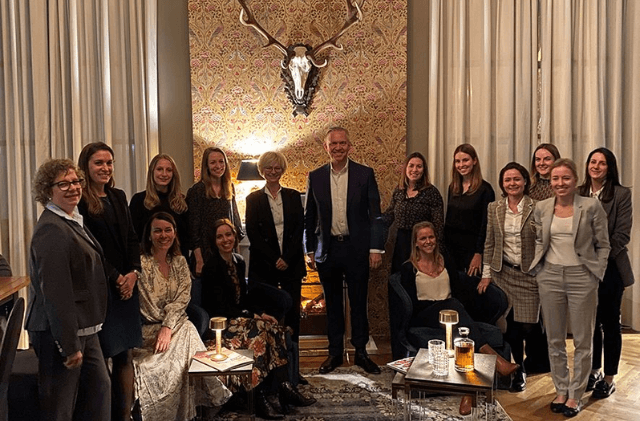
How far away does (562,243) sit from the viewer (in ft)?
12.3

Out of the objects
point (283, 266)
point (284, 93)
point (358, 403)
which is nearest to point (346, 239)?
point (283, 266)

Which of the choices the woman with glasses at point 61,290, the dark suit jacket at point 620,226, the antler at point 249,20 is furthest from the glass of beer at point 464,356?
the antler at point 249,20

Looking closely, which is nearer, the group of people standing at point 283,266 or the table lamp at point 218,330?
the group of people standing at point 283,266

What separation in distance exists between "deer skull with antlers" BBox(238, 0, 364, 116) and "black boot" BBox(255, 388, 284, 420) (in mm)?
2522

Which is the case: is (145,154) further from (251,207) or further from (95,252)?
(95,252)

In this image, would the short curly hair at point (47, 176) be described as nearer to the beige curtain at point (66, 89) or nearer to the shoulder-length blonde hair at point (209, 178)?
the shoulder-length blonde hair at point (209, 178)

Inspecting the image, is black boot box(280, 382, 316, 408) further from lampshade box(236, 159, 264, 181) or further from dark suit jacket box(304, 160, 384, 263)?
lampshade box(236, 159, 264, 181)

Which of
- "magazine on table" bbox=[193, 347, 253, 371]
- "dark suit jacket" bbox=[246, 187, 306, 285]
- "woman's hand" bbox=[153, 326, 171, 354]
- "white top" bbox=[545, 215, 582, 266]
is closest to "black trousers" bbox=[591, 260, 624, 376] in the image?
"white top" bbox=[545, 215, 582, 266]

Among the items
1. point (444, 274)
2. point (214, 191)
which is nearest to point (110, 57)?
point (214, 191)

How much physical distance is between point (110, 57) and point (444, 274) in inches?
127

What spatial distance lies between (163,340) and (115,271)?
567 millimetres

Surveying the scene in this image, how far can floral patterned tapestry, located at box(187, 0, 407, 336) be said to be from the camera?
17.7 ft

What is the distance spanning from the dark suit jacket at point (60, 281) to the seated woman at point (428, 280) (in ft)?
7.12

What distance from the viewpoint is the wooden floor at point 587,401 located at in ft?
12.3
